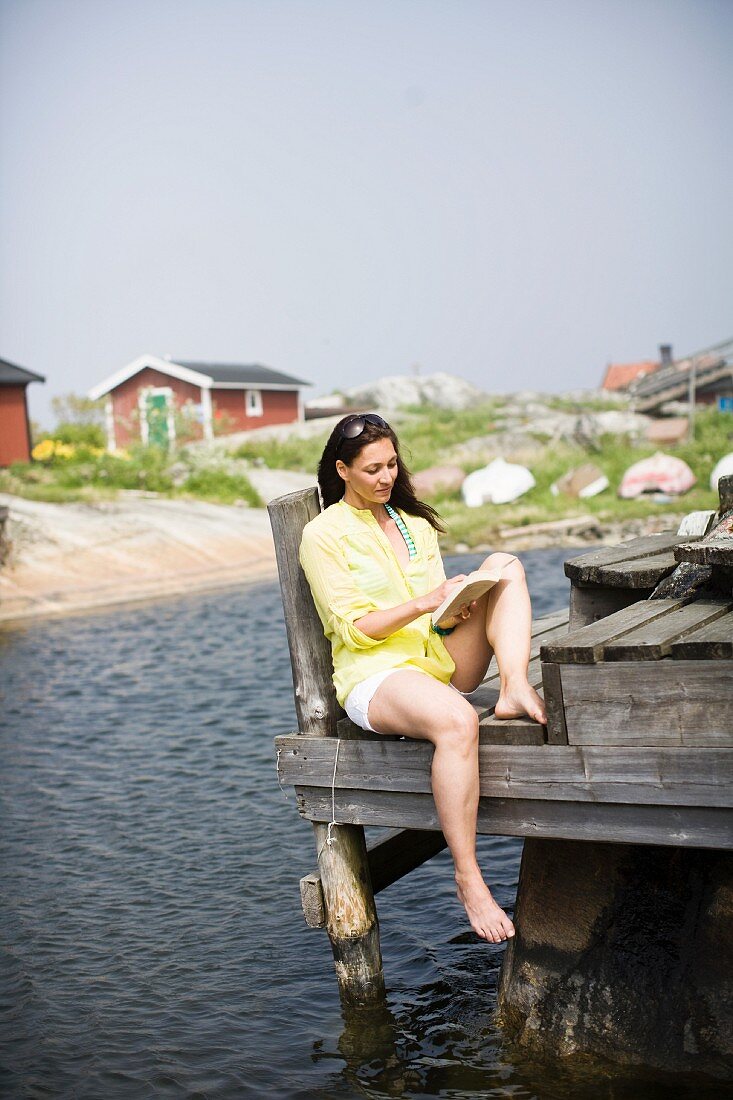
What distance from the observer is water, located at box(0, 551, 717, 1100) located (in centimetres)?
467

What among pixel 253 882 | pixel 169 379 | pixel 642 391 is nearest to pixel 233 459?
pixel 169 379

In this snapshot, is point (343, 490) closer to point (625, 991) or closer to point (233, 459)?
point (625, 991)

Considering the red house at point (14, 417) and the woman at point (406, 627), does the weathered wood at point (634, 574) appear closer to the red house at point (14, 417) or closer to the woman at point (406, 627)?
the woman at point (406, 627)

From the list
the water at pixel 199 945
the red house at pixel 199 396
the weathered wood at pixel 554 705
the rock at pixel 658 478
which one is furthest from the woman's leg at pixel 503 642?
the red house at pixel 199 396

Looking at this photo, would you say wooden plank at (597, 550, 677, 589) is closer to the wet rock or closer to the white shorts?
the white shorts

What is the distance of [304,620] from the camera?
15.6ft

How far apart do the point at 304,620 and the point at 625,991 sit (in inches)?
75.4

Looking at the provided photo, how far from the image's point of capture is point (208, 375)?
42281 millimetres

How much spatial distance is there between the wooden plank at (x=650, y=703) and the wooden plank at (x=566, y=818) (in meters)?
0.25

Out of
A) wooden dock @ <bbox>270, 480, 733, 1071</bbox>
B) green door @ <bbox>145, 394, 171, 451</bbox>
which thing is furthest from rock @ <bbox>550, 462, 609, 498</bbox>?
wooden dock @ <bbox>270, 480, 733, 1071</bbox>

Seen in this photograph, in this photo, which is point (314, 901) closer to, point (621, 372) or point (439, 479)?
point (439, 479)

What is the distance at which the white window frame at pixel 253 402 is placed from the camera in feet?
142

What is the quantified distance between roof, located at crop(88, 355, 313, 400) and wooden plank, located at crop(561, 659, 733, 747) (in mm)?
38565

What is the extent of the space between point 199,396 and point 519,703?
128 feet
